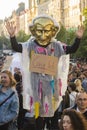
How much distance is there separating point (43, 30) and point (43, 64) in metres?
0.48

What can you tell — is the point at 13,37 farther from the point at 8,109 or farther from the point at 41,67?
the point at 8,109

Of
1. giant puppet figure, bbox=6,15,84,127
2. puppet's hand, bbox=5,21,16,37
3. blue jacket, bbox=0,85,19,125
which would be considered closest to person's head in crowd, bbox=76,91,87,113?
blue jacket, bbox=0,85,19,125

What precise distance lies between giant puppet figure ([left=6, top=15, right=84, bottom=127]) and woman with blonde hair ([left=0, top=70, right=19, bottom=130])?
69 centimetres

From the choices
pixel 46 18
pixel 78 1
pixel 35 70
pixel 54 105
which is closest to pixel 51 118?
pixel 54 105

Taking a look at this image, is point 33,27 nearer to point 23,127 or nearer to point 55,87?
point 55,87

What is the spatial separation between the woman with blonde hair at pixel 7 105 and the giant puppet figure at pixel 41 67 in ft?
2.27

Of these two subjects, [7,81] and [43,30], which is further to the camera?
[43,30]

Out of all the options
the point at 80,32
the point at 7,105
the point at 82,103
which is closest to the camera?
the point at 82,103

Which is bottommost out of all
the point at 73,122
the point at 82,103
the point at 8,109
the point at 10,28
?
the point at 8,109

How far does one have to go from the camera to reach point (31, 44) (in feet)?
24.5

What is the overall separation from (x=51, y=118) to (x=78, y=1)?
100m

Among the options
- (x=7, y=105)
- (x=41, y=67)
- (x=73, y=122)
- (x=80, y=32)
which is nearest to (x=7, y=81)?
(x=7, y=105)

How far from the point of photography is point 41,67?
7.41 meters

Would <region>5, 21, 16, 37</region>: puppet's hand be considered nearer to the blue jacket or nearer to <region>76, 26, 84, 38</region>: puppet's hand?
<region>76, 26, 84, 38</region>: puppet's hand
